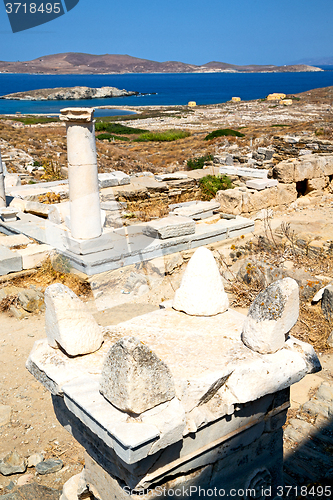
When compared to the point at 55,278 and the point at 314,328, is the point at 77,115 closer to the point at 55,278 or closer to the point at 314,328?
the point at 55,278

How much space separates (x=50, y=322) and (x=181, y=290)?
96 cm

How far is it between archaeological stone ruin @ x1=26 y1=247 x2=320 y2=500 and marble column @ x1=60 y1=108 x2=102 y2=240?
15.4 feet

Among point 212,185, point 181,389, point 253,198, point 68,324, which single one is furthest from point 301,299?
point 212,185

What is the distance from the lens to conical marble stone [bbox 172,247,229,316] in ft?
9.84

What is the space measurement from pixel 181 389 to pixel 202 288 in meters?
0.91

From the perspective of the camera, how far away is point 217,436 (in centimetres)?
241

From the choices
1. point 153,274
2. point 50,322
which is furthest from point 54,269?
point 50,322

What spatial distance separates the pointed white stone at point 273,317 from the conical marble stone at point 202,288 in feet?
1.49

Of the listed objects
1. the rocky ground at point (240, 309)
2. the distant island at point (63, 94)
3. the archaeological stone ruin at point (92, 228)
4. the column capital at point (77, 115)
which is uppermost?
the distant island at point (63, 94)

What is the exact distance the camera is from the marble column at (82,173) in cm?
712

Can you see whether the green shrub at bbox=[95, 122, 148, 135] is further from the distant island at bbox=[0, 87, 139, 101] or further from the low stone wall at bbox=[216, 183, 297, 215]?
the distant island at bbox=[0, 87, 139, 101]

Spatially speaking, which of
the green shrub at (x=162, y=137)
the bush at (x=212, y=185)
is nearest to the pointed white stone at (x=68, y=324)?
the bush at (x=212, y=185)

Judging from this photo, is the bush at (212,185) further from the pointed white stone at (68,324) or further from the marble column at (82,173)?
the pointed white stone at (68,324)

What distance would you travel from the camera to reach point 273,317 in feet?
8.21
